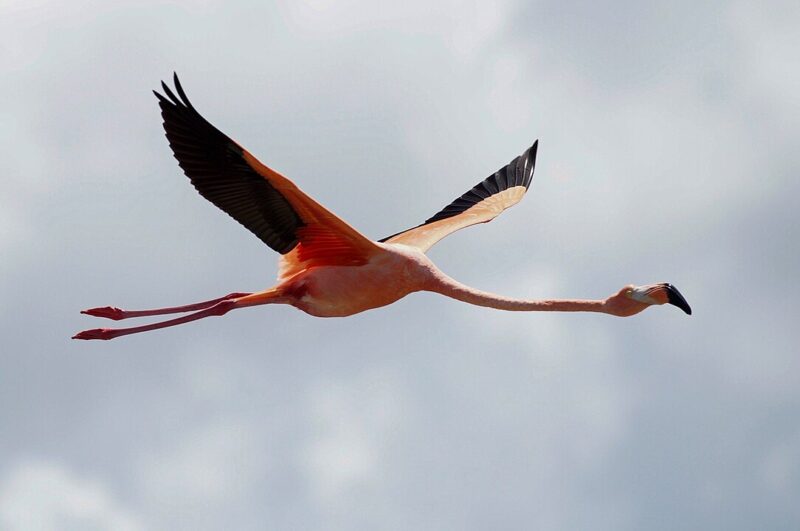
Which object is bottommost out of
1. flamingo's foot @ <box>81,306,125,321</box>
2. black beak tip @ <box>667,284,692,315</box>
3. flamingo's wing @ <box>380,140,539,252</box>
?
flamingo's foot @ <box>81,306,125,321</box>

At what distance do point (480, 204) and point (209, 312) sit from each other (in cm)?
594

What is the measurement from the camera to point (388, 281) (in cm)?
1602

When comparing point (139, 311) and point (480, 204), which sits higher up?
point (480, 204)

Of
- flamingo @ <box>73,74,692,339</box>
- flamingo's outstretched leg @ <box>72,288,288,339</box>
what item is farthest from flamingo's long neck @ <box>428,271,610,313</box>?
flamingo's outstretched leg @ <box>72,288,288,339</box>

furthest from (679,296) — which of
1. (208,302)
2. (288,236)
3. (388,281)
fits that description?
(208,302)

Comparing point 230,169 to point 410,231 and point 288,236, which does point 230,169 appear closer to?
point 288,236

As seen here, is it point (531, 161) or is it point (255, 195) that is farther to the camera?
point (531, 161)

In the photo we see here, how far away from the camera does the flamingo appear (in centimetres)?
1482

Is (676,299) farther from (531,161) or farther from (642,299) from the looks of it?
(531,161)

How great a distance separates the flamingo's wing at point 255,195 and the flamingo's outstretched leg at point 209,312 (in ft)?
2.05

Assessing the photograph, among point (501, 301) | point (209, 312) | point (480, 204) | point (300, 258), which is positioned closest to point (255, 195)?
point (300, 258)

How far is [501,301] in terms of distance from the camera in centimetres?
1634

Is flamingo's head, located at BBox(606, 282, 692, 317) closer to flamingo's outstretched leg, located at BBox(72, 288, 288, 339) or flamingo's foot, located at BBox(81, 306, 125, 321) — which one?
flamingo's outstretched leg, located at BBox(72, 288, 288, 339)

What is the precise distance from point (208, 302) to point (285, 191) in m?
2.27
